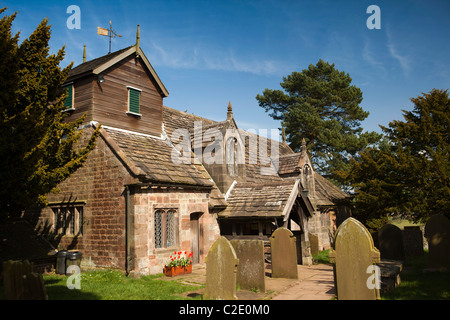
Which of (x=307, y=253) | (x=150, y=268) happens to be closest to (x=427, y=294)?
(x=307, y=253)

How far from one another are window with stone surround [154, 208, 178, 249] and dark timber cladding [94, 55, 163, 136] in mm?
5053

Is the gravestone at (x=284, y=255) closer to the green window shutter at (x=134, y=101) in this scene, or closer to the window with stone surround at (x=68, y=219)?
the window with stone surround at (x=68, y=219)

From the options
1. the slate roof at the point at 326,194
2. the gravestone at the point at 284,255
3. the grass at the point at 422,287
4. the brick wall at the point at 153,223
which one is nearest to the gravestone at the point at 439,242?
the grass at the point at 422,287

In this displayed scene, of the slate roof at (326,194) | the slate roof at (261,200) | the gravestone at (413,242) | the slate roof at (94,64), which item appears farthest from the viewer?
the slate roof at (326,194)

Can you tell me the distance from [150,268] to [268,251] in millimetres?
5948

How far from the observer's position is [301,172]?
22906mm

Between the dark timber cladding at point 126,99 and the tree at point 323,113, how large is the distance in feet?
78.8

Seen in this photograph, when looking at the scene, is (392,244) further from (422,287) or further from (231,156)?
(231,156)

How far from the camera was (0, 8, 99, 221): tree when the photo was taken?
30.4 feet

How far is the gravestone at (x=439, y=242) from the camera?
1223cm

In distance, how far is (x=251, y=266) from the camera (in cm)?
1040
